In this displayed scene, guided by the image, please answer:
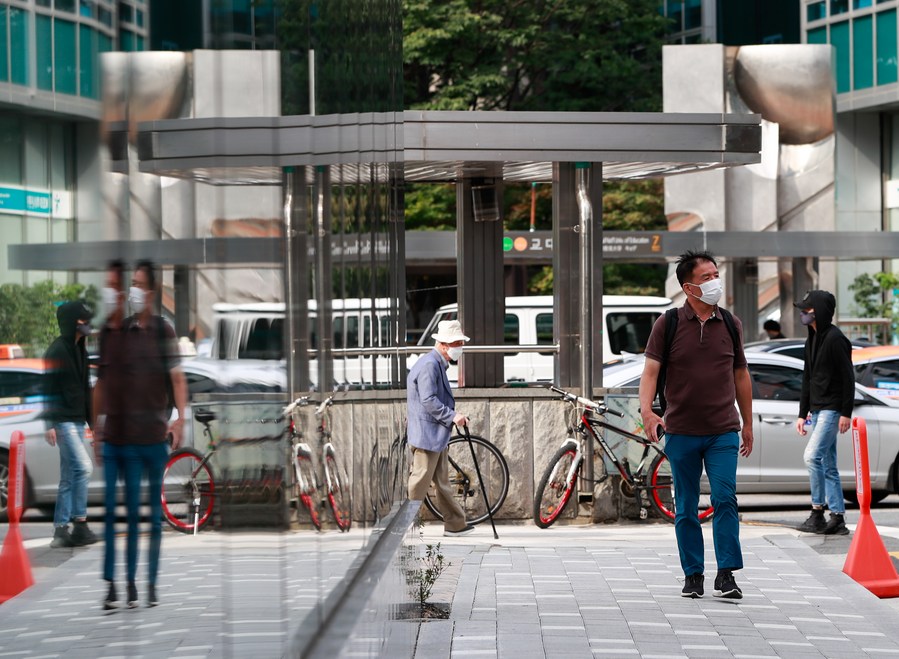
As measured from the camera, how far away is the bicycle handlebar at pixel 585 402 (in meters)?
11.5

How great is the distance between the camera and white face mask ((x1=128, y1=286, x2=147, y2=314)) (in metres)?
1.22

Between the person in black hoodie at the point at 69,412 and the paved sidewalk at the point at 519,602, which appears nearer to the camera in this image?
the person in black hoodie at the point at 69,412

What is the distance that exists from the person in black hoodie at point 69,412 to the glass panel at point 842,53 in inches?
1506

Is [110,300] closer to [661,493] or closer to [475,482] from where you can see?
[475,482]

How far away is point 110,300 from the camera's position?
119 cm

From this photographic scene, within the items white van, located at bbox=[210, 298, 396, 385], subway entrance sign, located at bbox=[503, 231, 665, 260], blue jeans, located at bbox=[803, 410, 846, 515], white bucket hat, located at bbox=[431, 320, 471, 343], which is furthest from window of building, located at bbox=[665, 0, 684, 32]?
white van, located at bbox=[210, 298, 396, 385]

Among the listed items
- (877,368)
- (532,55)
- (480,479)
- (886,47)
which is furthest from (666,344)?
(886,47)

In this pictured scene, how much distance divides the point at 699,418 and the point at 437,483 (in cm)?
338

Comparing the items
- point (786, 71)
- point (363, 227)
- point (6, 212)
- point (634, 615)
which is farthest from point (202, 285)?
point (786, 71)

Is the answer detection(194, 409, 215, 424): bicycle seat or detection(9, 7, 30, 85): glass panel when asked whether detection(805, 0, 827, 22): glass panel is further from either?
detection(9, 7, 30, 85): glass panel

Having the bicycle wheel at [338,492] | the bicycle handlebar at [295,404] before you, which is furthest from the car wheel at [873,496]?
the bicycle handlebar at [295,404]

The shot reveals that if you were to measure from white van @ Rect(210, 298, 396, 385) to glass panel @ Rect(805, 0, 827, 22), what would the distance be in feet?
116

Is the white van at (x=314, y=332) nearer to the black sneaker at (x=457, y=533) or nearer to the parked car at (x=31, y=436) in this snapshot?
the parked car at (x=31, y=436)

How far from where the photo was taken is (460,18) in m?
33.0
